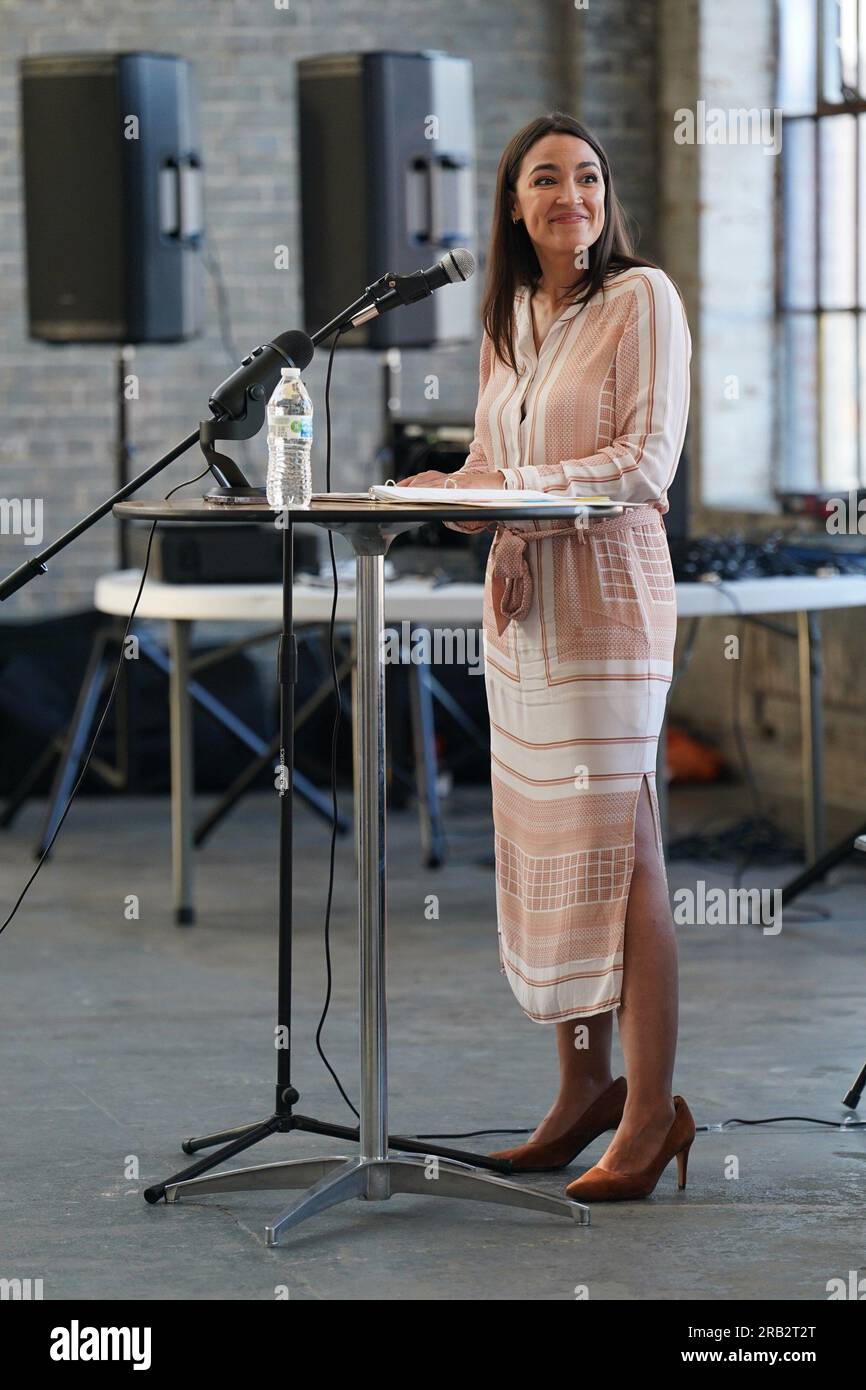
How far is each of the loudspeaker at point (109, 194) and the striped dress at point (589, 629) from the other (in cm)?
321

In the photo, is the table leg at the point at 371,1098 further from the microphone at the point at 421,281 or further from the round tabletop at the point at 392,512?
the microphone at the point at 421,281

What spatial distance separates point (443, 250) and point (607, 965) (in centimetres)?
350

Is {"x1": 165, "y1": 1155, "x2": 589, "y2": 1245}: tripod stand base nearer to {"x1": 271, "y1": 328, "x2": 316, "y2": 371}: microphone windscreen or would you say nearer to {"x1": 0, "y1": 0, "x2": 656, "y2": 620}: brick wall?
{"x1": 271, "y1": 328, "x2": 316, "y2": 371}: microphone windscreen

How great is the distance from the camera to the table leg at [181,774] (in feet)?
15.5

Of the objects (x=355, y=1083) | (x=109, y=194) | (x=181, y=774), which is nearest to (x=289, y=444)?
(x=355, y=1083)

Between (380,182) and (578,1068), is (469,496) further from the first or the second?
(380,182)

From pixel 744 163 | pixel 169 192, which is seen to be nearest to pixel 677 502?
pixel 169 192

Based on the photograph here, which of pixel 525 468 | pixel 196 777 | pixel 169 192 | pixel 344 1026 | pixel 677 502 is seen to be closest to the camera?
pixel 525 468

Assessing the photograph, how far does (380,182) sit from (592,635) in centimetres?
326

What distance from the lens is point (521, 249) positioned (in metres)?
2.89

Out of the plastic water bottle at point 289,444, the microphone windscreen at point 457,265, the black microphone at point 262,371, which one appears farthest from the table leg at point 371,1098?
the microphone windscreen at point 457,265

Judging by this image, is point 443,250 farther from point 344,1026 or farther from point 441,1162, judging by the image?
point 441,1162

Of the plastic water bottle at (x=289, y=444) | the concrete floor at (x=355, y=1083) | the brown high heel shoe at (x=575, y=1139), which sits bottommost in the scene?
the concrete floor at (x=355, y=1083)
